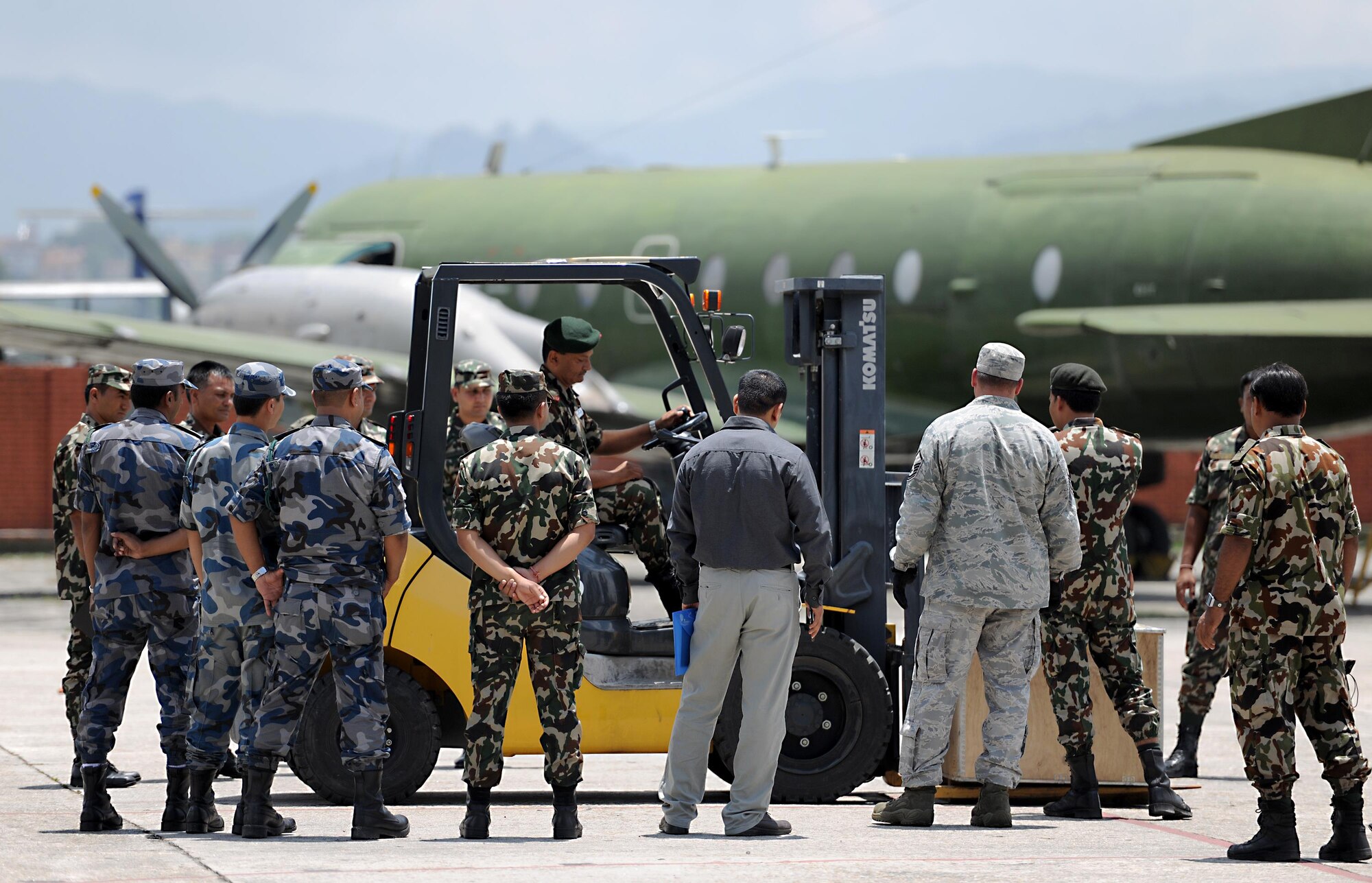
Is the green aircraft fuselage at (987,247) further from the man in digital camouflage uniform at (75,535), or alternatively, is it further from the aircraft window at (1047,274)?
the man in digital camouflage uniform at (75,535)

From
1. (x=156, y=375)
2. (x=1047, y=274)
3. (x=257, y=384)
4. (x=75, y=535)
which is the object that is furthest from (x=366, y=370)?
(x=1047, y=274)

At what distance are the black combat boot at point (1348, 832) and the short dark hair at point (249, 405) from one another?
4.20m

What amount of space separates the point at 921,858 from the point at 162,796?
354cm

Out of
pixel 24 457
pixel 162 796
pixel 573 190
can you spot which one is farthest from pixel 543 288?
pixel 162 796

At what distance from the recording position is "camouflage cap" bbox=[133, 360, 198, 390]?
23.6ft

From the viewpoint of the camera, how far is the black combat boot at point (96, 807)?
6.67 m

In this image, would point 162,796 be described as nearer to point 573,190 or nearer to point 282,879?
point 282,879

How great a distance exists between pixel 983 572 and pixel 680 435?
5.30 ft

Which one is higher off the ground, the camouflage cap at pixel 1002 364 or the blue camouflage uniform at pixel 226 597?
the camouflage cap at pixel 1002 364

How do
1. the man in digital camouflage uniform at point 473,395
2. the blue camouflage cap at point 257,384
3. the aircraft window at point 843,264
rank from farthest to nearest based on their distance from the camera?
the aircraft window at point 843,264 < the man in digital camouflage uniform at point 473,395 < the blue camouflage cap at point 257,384

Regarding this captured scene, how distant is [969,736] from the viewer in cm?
753

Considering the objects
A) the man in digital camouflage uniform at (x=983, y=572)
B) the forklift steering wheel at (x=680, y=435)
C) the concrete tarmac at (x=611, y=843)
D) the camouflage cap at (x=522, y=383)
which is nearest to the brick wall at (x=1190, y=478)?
the concrete tarmac at (x=611, y=843)

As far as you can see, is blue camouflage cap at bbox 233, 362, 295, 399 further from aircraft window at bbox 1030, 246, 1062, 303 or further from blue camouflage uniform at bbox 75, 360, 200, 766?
aircraft window at bbox 1030, 246, 1062, 303

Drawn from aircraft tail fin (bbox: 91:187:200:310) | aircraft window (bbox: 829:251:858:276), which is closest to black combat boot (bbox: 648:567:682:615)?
aircraft window (bbox: 829:251:858:276)
